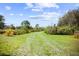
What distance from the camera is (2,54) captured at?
5.11ft

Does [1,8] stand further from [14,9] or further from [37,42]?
[37,42]

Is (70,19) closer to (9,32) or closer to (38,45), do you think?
(38,45)

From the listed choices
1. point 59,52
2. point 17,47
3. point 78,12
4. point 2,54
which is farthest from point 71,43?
point 2,54

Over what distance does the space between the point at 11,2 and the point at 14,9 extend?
60mm

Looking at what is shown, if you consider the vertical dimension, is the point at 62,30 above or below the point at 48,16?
below

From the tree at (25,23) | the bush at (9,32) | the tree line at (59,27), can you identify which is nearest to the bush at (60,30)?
the tree line at (59,27)

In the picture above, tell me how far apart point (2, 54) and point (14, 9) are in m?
0.37

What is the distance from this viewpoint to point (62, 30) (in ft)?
5.23

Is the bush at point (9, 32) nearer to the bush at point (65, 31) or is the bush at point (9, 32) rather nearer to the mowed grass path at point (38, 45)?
the mowed grass path at point (38, 45)

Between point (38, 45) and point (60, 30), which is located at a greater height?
point (60, 30)

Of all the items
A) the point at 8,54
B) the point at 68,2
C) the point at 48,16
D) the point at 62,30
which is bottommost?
the point at 8,54

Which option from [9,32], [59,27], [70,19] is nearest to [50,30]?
[59,27]

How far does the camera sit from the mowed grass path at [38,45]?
5.09 feet

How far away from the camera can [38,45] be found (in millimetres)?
1562
